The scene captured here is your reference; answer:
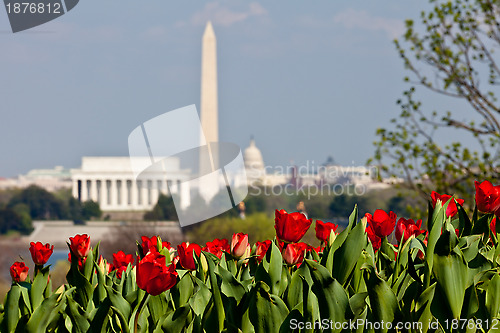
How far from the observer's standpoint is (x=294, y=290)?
9.11 ft

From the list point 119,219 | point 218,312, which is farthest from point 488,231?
point 119,219

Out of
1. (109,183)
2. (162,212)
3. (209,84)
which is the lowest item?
(162,212)

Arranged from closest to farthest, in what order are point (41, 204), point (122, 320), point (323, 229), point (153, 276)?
1. point (153, 276)
2. point (122, 320)
3. point (323, 229)
4. point (41, 204)

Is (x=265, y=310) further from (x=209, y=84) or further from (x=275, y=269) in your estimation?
(x=209, y=84)

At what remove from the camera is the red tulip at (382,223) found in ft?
10.9

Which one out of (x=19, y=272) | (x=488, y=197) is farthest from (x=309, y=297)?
(x=19, y=272)

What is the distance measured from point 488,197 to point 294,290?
→ 983 mm

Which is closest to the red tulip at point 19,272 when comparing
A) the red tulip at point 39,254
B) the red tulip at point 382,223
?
the red tulip at point 39,254

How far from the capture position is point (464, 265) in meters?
2.65

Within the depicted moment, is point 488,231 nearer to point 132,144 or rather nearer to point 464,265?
point 464,265

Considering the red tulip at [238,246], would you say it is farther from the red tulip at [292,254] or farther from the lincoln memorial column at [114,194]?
the lincoln memorial column at [114,194]

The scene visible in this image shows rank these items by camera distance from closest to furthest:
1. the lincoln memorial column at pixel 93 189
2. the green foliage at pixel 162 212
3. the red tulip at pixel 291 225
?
the red tulip at pixel 291 225 < the green foliage at pixel 162 212 < the lincoln memorial column at pixel 93 189

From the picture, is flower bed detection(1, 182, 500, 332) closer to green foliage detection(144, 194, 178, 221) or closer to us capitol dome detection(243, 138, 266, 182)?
green foliage detection(144, 194, 178, 221)

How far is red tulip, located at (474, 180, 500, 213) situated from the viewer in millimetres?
3082
